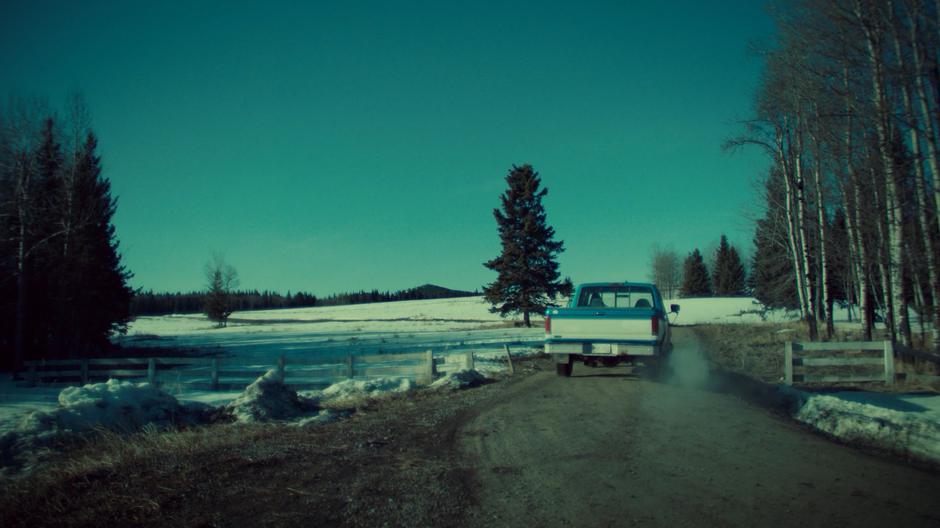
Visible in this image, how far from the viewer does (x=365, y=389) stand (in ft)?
38.7

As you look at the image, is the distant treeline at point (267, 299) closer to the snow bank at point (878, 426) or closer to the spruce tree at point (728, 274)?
the spruce tree at point (728, 274)

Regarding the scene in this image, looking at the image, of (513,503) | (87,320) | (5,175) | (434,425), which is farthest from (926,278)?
(87,320)

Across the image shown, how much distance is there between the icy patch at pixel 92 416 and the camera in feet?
22.8

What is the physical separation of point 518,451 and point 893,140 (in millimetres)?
12306

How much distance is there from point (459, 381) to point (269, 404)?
4.33 meters

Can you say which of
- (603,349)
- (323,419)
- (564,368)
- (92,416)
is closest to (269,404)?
(323,419)

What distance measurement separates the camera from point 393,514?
382 cm

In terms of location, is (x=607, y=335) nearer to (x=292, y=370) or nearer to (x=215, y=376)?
(x=292, y=370)

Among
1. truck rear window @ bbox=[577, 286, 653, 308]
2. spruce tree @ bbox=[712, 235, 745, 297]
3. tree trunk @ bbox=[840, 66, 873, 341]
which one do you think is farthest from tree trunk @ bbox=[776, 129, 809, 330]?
spruce tree @ bbox=[712, 235, 745, 297]

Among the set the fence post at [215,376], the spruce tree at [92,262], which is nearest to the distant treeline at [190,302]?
the spruce tree at [92,262]

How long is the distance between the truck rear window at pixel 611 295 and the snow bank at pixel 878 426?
224 inches

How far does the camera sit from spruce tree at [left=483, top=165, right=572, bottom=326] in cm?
3609

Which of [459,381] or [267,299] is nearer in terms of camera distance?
[459,381]

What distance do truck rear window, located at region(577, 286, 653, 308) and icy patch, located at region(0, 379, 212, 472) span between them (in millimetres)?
9066
